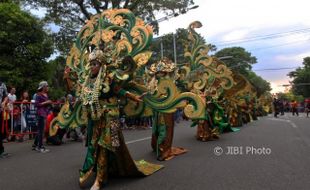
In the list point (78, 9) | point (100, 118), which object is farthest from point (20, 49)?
point (100, 118)

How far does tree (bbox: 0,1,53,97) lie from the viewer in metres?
16.6

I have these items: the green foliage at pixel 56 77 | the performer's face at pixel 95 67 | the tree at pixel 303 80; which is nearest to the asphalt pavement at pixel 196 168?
the performer's face at pixel 95 67

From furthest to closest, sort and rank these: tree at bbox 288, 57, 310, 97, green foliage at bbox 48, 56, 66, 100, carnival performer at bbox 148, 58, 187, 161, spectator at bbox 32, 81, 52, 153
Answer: tree at bbox 288, 57, 310, 97, green foliage at bbox 48, 56, 66, 100, spectator at bbox 32, 81, 52, 153, carnival performer at bbox 148, 58, 187, 161

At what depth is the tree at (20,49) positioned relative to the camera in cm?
1664

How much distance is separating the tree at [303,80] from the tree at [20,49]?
67525mm

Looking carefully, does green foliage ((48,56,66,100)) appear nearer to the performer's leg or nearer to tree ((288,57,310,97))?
the performer's leg

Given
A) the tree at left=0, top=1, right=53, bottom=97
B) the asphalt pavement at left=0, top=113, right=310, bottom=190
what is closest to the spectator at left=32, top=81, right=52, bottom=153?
the asphalt pavement at left=0, top=113, right=310, bottom=190

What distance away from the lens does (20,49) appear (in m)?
17.4

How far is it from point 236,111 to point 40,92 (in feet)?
36.1

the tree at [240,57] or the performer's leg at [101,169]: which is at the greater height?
the tree at [240,57]

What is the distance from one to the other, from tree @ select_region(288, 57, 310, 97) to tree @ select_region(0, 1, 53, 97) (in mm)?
67525

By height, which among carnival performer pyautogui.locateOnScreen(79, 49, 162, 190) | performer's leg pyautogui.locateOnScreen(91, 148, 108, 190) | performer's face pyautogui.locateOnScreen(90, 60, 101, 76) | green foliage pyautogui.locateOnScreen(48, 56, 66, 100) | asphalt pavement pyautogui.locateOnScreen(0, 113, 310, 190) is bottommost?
asphalt pavement pyautogui.locateOnScreen(0, 113, 310, 190)

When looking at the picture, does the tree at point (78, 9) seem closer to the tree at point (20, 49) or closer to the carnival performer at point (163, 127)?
the tree at point (20, 49)

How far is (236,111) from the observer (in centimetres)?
1738
